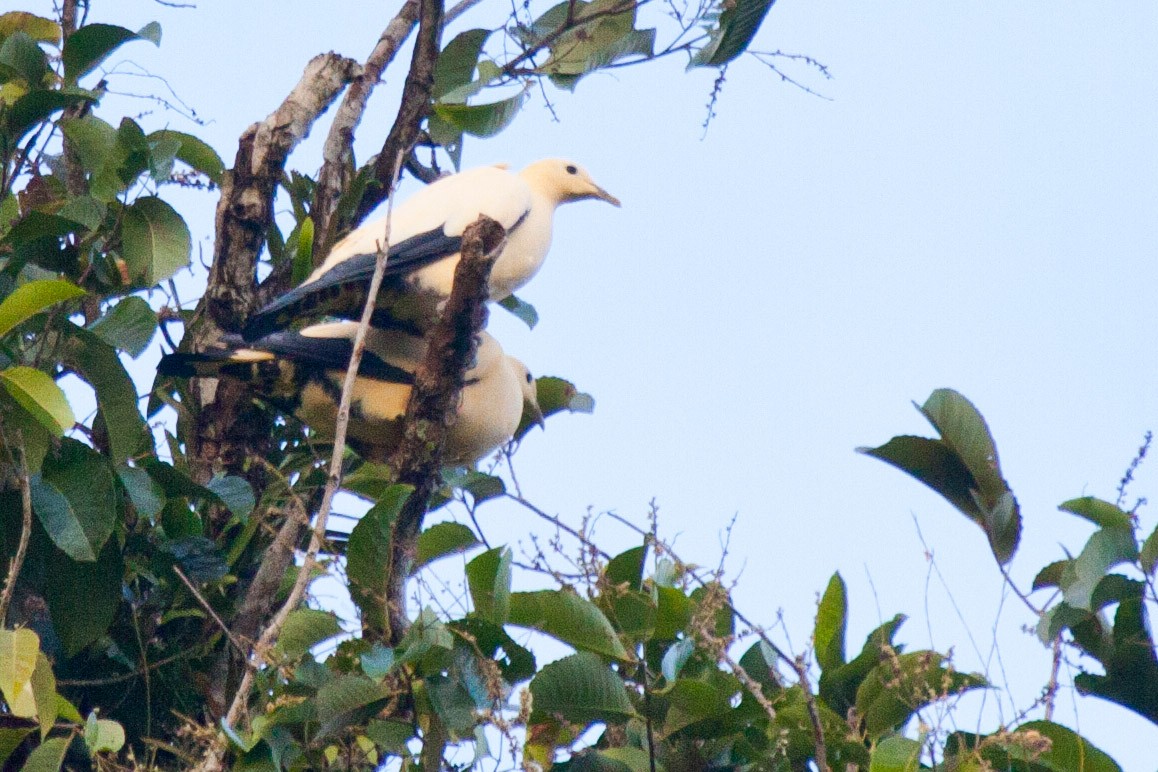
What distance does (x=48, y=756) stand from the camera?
9.39 feet

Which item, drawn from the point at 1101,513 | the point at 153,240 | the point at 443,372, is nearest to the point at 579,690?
the point at 443,372

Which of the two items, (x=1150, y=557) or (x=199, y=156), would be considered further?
(x=199, y=156)

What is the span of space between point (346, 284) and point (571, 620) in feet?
4.77

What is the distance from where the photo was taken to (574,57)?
4.67 metres

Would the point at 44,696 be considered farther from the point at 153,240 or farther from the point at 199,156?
the point at 199,156

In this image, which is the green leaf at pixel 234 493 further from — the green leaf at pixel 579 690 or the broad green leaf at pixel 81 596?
the green leaf at pixel 579 690

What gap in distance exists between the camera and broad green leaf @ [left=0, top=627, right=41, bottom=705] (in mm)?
2697

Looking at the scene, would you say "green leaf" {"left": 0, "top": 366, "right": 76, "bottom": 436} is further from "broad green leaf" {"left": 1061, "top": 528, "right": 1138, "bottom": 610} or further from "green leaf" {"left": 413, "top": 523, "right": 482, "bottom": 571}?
"broad green leaf" {"left": 1061, "top": 528, "right": 1138, "bottom": 610}

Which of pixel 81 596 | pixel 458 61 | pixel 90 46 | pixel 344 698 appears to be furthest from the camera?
pixel 458 61

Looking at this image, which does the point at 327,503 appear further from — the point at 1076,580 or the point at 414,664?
the point at 1076,580

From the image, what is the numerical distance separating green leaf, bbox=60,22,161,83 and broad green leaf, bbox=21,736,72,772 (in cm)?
192

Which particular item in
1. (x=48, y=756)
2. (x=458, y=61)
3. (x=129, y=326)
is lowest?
(x=48, y=756)

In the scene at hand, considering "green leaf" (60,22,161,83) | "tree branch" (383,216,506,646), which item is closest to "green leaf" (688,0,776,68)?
"tree branch" (383,216,506,646)

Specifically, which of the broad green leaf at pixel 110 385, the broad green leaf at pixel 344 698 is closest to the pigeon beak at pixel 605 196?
the broad green leaf at pixel 110 385
